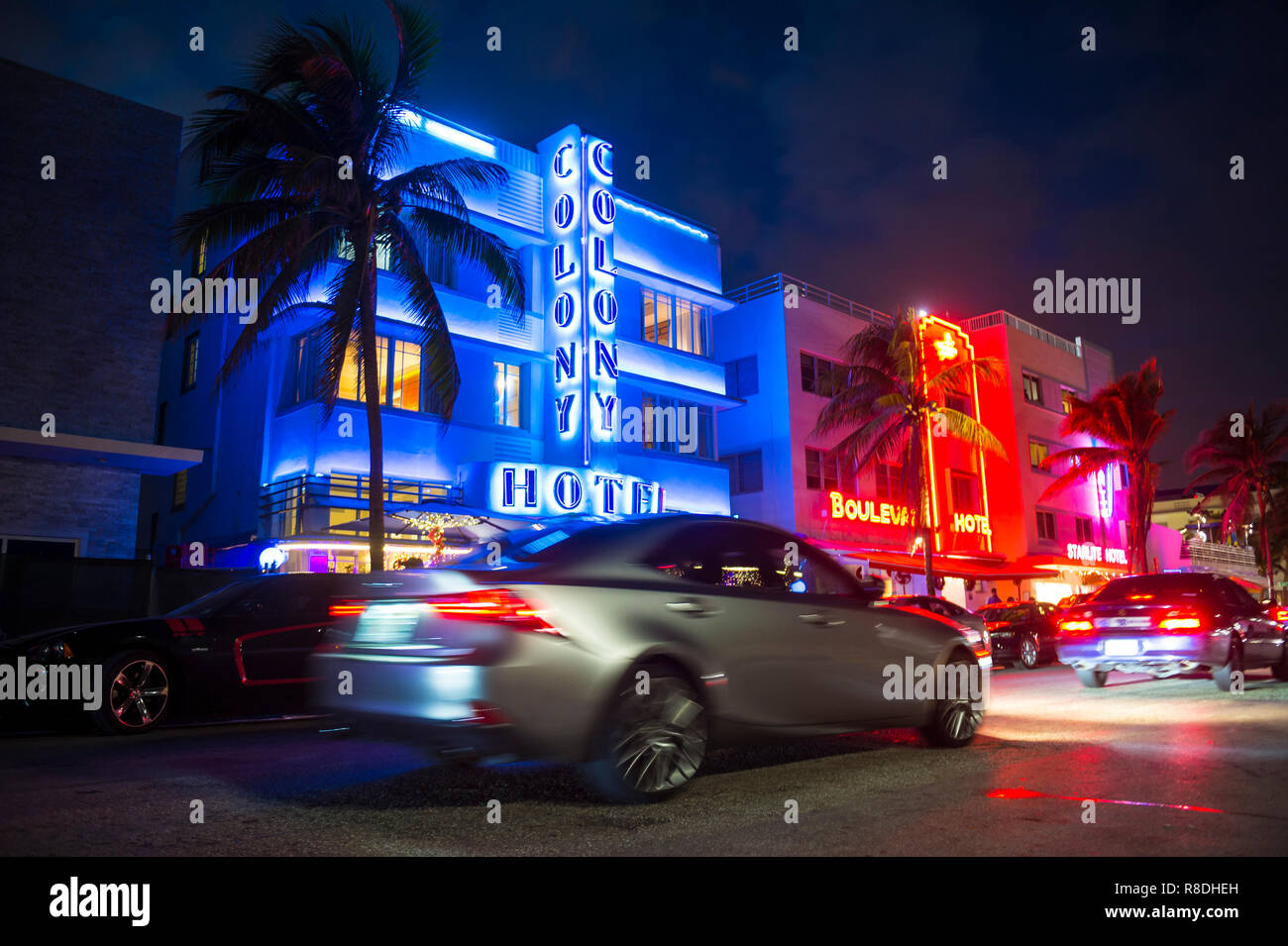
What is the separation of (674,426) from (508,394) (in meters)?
5.83

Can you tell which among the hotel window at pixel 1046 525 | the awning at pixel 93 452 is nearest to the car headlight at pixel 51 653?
the awning at pixel 93 452

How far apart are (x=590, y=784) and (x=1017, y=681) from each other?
38.7 feet

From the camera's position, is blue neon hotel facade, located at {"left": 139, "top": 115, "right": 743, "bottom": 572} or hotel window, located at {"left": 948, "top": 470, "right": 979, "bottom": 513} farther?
hotel window, located at {"left": 948, "top": 470, "right": 979, "bottom": 513}

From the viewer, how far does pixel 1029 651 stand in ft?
68.5

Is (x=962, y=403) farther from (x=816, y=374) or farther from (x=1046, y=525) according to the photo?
(x=816, y=374)

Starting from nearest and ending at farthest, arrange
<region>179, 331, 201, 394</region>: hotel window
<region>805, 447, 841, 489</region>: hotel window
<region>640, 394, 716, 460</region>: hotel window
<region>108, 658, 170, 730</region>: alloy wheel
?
1. <region>108, 658, 170, 730</region>: alloy wheel
2. <region>179, 331, 201, 394</region>: hotel window
3. <region>640, 394, 716, 460</region>: hotel window
4. <region>805, 447, 841, 489</region>: hotel window


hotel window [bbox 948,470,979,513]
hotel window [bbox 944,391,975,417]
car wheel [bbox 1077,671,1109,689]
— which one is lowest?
car wheel [bbox 1077,671,1109,689]

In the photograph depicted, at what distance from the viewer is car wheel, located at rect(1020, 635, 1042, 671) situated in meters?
20.8

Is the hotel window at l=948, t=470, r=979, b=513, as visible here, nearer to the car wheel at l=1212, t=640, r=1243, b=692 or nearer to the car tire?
the car tire

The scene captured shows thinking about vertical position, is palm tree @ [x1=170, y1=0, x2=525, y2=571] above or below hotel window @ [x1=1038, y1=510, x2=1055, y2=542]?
above

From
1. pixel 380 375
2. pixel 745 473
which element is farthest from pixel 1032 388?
pixel 380 375

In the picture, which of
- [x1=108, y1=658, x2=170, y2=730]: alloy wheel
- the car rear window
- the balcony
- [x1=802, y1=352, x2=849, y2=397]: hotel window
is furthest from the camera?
the balcony

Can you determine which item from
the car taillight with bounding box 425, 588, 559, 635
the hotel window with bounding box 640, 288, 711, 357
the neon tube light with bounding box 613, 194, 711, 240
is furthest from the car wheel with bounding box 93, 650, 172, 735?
the neon tube light with bounding box 613, 194, 711, 240

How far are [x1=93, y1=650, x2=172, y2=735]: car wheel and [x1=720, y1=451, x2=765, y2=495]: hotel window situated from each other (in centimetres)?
2299
